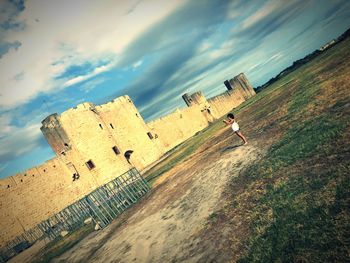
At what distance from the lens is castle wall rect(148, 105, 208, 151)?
98.1 feet

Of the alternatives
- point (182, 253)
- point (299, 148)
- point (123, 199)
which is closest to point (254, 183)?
point (299, 148)

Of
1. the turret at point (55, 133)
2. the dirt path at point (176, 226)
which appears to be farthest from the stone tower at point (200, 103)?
the dirt path at point (176, 226)

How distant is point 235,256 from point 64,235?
13.0m

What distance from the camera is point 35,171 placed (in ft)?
67.8

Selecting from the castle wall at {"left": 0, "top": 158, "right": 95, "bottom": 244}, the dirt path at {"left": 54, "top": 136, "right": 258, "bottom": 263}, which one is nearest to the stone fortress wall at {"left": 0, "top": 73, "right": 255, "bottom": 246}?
the castle wall at {"left": 0, "top": 158, "right": 95, "bottom": 244}

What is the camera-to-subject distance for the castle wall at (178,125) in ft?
98.1

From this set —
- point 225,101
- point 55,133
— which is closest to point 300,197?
point 55,133

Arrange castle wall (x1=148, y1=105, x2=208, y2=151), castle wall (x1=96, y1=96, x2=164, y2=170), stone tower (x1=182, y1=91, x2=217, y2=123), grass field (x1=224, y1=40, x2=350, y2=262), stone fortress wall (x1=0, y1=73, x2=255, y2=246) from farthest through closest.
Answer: stone tower (x1=182, y1=91, x2=217, y2=123)
castle wall (x1=148, y1=105, x2=208, y2=151)
castle wall (x1=96, y1=96, x2=164, y2=170)
stone fortress wall (x1=0, y1=73, x2=255, y2=246)
grass field (x1=224, y1=40, x2=350, y2=262)

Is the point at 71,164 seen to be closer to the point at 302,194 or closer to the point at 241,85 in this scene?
the point at 302,194

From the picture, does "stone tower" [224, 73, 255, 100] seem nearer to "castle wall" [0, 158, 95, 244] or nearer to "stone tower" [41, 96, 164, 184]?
"stone tower" [41, 96, 164, 184]

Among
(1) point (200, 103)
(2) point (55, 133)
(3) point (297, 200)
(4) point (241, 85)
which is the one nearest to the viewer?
(3) point (297, 200)

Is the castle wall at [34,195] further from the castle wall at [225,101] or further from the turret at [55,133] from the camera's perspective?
the castle wall at [225,101]

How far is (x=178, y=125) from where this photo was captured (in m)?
32.7

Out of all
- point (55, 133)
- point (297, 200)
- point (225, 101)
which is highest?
point (55, 133)
